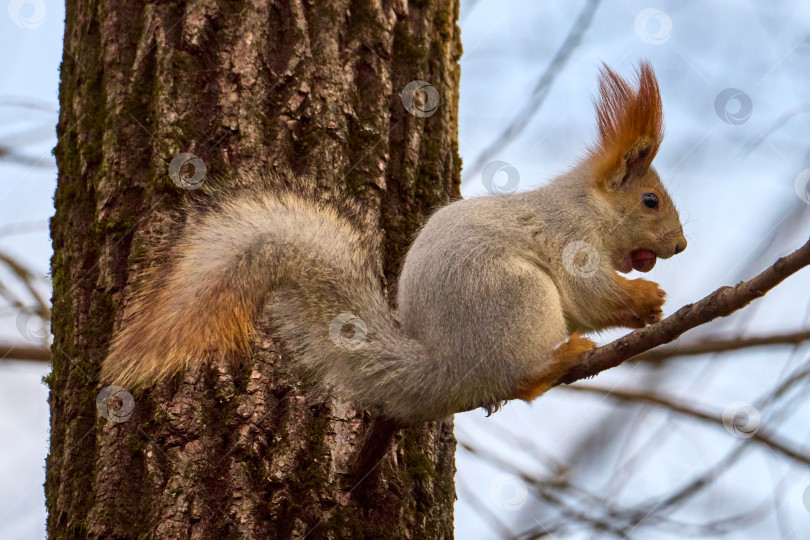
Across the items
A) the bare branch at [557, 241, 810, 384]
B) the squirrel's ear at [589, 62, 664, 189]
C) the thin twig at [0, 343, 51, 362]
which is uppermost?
the squirrel's ear at [589, 62, 664, 189]

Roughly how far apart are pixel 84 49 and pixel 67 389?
88 centimetres

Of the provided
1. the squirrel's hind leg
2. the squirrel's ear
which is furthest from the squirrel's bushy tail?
the squirrel's ear

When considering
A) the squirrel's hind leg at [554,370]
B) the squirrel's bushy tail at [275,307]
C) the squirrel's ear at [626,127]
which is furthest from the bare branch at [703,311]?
the squirrel's ear at [626,127]

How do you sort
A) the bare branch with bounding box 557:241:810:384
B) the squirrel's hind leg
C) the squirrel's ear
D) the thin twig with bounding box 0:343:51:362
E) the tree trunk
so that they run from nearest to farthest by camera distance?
1. the bare branch with bounding box 557:241:810:384
2. the tree trunk
3. the squirrel's hind leg
4. the squirrel's ear
5. the thin twig with bounding box 0:343:51:362

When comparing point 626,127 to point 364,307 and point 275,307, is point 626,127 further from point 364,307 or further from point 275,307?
point 275,307

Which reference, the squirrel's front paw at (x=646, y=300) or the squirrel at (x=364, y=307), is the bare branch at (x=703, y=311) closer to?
the squirrel at (x=364, y=307)

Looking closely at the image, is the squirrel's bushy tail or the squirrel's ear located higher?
the squirrel's ear

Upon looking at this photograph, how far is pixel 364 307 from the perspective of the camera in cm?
162

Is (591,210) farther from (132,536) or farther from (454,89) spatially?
(132,536)

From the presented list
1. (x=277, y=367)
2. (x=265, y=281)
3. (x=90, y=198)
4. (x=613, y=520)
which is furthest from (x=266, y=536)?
(x=613, y=520)

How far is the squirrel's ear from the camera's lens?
1.98 m

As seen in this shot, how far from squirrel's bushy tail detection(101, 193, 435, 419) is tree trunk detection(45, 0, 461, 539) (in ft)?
0.23

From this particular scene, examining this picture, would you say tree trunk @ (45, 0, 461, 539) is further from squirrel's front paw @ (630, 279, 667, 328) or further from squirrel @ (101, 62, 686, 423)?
squirrel's front paw @ (630, 279, 667, 328)

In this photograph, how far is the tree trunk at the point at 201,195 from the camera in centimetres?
147
